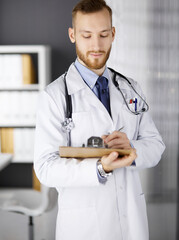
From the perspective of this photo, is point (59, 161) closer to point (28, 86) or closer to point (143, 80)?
point (143, 80)

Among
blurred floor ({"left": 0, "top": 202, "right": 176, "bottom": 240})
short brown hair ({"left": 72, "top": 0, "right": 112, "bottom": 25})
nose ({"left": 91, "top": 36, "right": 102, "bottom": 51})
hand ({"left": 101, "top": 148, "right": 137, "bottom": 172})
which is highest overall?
short brown hair ({"left": 72, "top": 0, "right": 112, "bottom": 25})

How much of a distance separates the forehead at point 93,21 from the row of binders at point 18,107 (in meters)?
2.46

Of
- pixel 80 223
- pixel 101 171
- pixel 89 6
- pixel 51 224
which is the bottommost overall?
pixel 51 224

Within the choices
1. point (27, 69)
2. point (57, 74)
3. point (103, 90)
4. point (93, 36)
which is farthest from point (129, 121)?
point (57, 74)

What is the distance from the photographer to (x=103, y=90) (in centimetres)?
154

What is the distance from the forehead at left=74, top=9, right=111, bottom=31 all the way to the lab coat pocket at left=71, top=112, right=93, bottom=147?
34cm

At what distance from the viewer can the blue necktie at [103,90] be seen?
1.51 metres

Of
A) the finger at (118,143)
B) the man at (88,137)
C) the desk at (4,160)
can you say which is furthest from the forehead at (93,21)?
the desk at (4,160)

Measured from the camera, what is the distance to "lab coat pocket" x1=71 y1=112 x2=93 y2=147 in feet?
4.56

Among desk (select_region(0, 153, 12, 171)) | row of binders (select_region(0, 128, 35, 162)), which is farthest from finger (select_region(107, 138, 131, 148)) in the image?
row of binders (select_region(0, 128, 35, 162))

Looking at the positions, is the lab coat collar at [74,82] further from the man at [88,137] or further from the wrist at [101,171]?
the wrist at [101,171]

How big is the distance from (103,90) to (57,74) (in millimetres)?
2652

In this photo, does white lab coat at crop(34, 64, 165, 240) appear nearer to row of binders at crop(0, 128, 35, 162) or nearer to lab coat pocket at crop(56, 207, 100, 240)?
lab coat pocket at crop(56, 207, 100, 240)

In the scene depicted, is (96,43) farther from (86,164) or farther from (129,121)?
(86,164)
